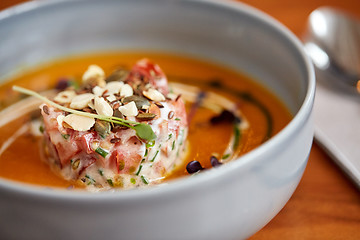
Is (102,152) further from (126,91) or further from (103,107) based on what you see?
(126,91)

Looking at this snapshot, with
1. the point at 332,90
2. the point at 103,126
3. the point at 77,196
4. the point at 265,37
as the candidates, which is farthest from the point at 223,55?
the point at 77,196

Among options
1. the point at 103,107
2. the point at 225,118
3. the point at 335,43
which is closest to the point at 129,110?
the point at 103,107

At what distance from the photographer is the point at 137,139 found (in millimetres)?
1281

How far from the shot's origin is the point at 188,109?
64.7 inches

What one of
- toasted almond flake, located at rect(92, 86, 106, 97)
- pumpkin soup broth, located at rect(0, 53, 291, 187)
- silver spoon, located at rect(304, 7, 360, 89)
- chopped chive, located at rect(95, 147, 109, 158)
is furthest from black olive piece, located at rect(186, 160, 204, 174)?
silver spoon, located at rect(304, 7, 360, 89)

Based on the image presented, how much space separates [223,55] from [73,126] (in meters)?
0.79

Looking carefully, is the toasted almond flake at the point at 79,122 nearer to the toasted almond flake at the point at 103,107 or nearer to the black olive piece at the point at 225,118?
the toasted almond flake at the point at 103,107

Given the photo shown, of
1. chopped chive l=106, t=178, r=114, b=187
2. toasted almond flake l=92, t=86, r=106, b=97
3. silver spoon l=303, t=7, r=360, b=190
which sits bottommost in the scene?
silver spoon l=303, t=7, r=360, b=190

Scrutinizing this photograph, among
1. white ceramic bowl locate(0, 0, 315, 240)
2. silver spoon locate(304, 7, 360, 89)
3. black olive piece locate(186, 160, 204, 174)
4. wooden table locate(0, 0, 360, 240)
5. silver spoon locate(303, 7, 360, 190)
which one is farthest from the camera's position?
silver spoon locate(304, 7, 360, 89)

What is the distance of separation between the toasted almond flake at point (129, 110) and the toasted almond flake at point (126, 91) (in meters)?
0.09

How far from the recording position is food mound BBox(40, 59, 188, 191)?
127cm

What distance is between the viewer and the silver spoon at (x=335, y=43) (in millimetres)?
1913

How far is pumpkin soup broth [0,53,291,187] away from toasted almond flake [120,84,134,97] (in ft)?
0.80

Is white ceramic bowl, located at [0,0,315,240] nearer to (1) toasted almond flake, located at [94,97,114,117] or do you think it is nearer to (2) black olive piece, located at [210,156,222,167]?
(2) black olive piece, located at [210,156,222,167]
